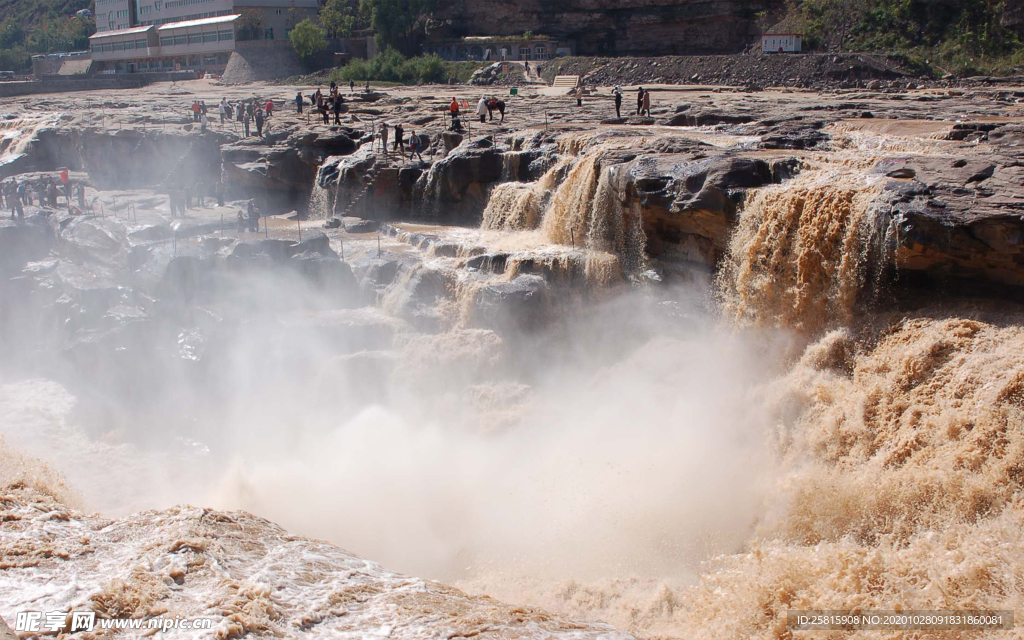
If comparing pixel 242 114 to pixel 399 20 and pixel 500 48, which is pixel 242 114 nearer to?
pixel 399 20

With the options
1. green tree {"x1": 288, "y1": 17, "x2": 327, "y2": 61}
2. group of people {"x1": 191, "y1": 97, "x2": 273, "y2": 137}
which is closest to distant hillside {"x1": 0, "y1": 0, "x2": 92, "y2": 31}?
green tree {"x1": 288, "y1": 17, "x2": 327, "y2": 61}

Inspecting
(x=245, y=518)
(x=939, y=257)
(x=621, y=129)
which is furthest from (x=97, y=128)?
(x=939, y=257)

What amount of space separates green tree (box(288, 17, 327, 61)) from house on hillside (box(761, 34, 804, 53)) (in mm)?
25745

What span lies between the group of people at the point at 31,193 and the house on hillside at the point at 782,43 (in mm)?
29023

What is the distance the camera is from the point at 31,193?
22969 mm

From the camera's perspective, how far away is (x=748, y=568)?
25.2 ft

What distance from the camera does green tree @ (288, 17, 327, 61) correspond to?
46.8 meters

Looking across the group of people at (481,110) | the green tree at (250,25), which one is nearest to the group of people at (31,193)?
the group of people at (481,110)

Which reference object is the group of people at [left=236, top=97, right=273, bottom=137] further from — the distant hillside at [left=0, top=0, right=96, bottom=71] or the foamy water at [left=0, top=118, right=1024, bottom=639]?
the distant hillside at [left=0, top=0, right=96, bottom=71]

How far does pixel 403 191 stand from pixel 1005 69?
2278cm

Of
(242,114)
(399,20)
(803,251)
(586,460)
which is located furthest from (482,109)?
(399,20)

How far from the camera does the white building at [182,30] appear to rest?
168 feet

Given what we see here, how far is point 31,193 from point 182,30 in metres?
36.6

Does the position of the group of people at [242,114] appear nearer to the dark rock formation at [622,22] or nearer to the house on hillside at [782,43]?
the house on hillside at [782,43]
